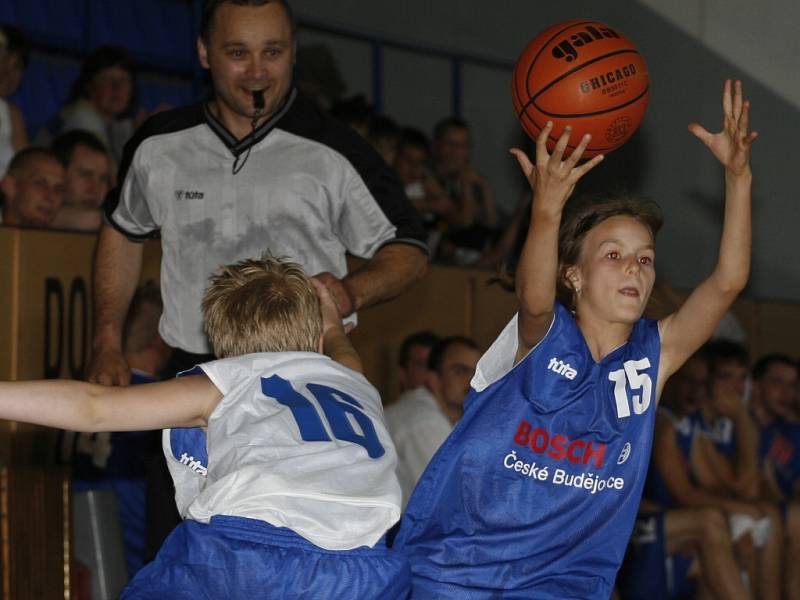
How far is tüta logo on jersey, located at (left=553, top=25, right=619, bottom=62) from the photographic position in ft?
14.1

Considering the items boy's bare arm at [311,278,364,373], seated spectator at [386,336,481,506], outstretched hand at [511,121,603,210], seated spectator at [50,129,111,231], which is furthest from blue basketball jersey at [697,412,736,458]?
outstretched hand at [511,121,603,210]

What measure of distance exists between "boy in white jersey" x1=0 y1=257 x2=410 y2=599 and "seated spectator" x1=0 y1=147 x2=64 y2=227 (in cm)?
368

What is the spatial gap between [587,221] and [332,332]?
0.97m

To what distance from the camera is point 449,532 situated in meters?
4.06

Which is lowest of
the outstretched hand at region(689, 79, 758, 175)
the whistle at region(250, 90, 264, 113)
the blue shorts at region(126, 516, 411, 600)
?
the blue shorts at region(126, 516, 411, 600)

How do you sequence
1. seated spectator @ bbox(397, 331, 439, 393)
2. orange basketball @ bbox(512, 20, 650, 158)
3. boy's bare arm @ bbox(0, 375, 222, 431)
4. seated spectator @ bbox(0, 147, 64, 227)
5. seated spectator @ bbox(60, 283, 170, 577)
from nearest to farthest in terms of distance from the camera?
boy's bare arm @ bbox(0, 375, 222, 431) < orange basketball @ bbox(512, 20, 650, 158) < seated spectator @ bbox(60, 283, 170, 577) < seated spectator @ bbox(0, 147, 64, 227) < seated spectator @ bbox(397, 331, 439, 393)

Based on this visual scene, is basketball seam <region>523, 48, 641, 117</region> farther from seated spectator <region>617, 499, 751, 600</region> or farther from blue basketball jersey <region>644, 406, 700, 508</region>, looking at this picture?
blue basketball jersey <region>644, 406, 700, 508</region>

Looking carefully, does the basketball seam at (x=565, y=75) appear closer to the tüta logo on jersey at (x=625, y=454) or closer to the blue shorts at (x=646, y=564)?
the tüta logo on jersey at (x=625, y=454)

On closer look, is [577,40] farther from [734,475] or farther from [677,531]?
[734,475]

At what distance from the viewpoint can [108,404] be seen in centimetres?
308

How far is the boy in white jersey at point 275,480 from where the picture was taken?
127 inches

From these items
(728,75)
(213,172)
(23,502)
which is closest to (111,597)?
(23,502)

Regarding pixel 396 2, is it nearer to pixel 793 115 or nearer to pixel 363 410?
pixel 793 115

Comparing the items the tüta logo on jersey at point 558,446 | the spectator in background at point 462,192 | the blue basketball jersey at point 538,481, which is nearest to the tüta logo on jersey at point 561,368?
the blue basketball jersey at point 538,481
